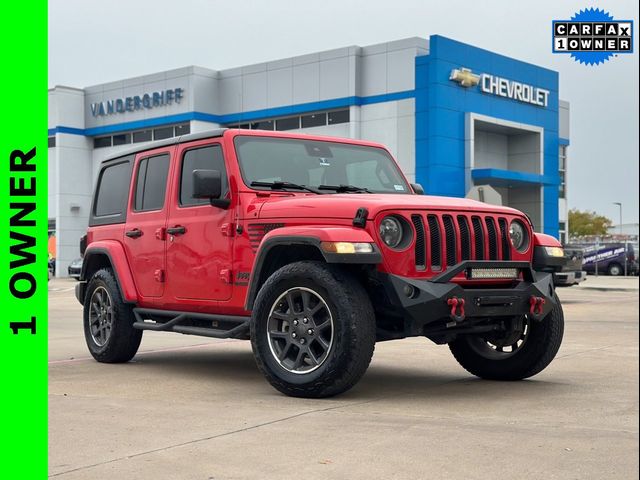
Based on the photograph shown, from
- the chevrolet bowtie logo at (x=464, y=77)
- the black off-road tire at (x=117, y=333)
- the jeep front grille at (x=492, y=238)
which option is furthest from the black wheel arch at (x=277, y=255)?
the chevrolet bowtie logo at (x=464, y=77)

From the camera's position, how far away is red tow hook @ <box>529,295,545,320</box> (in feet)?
23.7

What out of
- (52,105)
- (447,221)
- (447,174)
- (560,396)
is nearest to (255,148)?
(447,221)

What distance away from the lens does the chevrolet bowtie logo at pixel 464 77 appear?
129 ft

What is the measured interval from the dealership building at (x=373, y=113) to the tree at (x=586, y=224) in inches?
2698

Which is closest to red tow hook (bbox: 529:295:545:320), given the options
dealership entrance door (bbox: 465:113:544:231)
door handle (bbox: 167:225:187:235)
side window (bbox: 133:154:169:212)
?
door handle (bbox: 167:225:187:235)

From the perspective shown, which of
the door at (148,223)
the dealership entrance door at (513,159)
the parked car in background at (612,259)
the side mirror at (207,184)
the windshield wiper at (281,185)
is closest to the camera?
the side mirror at (207,184)

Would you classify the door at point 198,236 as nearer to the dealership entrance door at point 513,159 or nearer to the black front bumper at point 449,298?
the black front bumper at point 449,298

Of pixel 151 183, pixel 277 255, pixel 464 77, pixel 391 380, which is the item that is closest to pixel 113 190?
pixel 151 183

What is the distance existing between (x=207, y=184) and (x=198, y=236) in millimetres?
752

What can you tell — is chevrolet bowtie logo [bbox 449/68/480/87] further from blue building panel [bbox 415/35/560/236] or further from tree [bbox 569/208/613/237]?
tree [bbox 569/208/613/237]

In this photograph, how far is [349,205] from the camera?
698cm

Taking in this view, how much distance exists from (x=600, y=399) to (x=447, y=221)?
5.54ft

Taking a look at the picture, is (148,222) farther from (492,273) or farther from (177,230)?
(492,273)

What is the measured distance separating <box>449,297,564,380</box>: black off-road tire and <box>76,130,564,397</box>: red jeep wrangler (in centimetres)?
1
